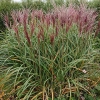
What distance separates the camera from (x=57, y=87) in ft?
14.7

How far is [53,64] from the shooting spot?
4.47 metres

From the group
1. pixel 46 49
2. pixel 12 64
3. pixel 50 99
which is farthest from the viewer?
pixel 12 64

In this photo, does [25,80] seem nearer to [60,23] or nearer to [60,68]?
[60,68]

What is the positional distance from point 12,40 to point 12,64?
49 centimetres

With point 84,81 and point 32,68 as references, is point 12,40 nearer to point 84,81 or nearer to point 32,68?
point 32,68

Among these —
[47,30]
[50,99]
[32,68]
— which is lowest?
[50,99]

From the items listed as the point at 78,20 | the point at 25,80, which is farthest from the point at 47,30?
the point at 25,80

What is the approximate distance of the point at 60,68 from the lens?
4.45 m

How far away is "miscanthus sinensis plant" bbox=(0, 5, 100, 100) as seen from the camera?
171 inches

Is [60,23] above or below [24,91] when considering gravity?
above

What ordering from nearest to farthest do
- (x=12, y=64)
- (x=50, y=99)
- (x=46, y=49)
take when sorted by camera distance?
(x=50, y=99), (x=46, y=49), (x=12, y=64)

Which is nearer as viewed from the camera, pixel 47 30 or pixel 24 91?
pixel 24 91

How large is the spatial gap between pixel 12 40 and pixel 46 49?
850 millimetres

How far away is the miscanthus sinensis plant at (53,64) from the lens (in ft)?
14.3
